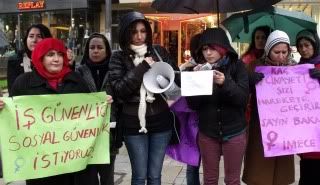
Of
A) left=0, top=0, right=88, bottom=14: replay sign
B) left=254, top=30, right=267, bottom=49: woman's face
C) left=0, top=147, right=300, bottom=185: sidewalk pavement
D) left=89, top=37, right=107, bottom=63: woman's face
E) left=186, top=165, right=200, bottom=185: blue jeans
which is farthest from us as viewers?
left=0, top=0, right=88, bottom=14: replay sign

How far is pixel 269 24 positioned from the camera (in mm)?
5180

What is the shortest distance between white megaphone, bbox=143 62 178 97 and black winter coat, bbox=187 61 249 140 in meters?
0.24

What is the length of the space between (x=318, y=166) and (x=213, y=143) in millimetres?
1212

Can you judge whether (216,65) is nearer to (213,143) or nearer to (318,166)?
(213,143)

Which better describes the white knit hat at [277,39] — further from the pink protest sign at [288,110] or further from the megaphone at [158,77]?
the megaphone at [158,77]

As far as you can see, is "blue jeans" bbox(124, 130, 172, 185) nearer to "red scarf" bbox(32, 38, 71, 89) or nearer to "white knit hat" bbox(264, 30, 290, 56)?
"red scarf" bbox(32, 38, 71, 89)

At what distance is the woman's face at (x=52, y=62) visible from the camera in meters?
3.14

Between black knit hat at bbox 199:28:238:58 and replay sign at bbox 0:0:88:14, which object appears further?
replay sign at bbox 0:0:88:14

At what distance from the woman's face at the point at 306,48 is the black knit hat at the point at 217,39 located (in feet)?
3.26

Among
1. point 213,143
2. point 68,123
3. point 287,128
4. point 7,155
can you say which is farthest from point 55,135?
point 287,128

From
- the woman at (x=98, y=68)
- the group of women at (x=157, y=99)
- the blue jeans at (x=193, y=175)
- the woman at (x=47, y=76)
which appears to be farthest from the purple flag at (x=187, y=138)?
the woman at (x=47, y=76)

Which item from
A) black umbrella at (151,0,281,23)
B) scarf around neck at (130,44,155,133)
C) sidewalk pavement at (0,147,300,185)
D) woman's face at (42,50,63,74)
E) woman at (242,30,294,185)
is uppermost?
black umbrella at (151,0,281,23)

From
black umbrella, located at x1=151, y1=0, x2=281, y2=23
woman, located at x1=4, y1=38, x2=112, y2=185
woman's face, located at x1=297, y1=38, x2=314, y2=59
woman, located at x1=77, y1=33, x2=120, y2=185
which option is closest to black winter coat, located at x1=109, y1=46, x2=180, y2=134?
woman, located at x1=77, y1=33, x2=120, y2=185

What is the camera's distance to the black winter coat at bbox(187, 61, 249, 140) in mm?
3496
